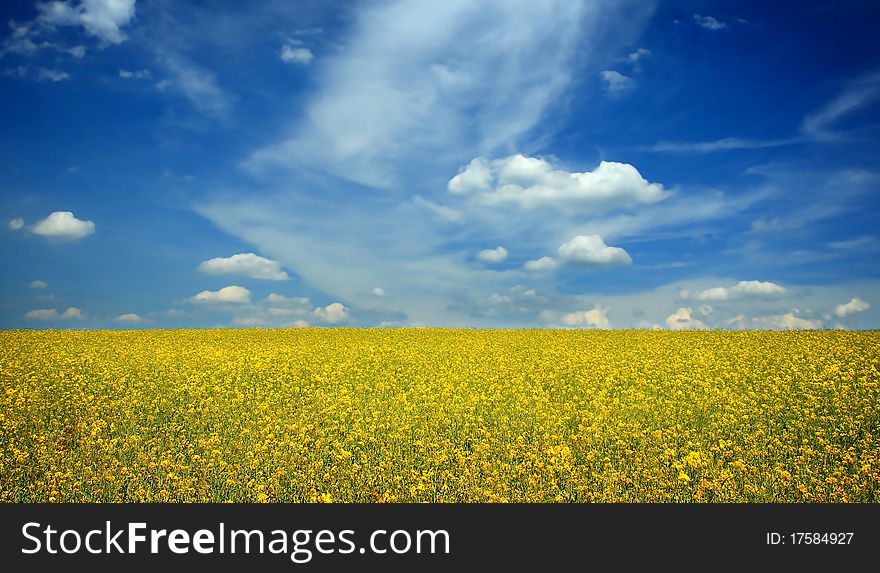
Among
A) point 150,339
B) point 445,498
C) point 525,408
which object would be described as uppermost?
point 150,339

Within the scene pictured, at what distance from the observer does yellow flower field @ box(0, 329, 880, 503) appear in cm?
933

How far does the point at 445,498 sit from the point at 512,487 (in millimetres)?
1080

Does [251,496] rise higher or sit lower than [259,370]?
lower

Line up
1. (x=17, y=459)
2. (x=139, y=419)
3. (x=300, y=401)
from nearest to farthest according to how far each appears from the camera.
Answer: (x=17, y=459)
(x=139, y=419)
(x=300, y=401)

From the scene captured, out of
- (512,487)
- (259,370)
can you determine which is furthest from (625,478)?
(259,370)

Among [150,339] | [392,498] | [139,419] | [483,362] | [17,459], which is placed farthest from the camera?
[150,339]

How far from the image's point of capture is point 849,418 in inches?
523

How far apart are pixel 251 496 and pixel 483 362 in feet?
39.1

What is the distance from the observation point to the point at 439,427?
40.3 feet

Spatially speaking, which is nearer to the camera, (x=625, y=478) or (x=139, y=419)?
(x=625, y=478)

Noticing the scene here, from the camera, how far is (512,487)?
9.17 meters

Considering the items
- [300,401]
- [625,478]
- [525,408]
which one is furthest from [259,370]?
[625,478]

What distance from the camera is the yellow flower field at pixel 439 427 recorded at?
9328mm
